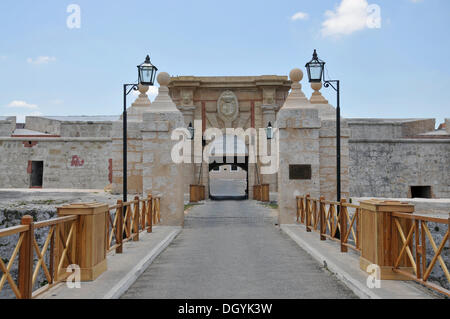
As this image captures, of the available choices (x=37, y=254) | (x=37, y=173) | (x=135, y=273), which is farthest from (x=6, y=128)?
(x=37, y=254)

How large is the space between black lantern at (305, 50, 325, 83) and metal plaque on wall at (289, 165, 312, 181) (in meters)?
2.71

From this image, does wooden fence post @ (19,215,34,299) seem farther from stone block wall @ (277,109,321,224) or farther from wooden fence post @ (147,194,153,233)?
stone block wall @ (277,109,321,224)

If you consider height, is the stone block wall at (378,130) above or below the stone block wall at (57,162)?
above

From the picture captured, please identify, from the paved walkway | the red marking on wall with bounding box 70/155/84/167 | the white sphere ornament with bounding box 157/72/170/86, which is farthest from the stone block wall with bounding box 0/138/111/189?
the paved walkway

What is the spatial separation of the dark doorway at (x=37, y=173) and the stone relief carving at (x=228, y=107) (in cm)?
1254

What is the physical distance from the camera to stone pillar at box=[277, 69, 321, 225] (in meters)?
12.5

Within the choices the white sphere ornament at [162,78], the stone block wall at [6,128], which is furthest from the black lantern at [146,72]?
the stone block wall at [6,128]

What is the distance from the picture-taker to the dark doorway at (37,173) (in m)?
26.5

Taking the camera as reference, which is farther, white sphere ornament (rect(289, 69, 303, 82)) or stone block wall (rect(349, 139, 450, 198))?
stone block wall (rect(349, 139, 450, 198))

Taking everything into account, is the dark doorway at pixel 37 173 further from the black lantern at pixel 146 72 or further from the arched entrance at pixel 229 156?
the black lantern at pixel 146 72

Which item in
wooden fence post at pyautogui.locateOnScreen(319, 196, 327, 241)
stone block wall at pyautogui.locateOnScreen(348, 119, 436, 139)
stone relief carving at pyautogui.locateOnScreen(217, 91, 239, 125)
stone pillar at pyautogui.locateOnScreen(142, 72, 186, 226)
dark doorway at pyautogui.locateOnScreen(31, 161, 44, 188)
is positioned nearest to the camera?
wooden fence post at pyautogui.locateOnScreen(319, 196, 327, 241)

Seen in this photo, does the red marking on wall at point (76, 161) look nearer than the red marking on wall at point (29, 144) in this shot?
No

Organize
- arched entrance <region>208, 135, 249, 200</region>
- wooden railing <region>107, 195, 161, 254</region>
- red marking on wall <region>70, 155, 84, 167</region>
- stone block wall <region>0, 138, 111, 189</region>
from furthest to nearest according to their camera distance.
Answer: arched entrance <region>208, 135, 249, 200</region> < red marking on wall <region>70, 155, 84, 167</region> < stone block wall <region>0, 138, 111, 189</region> < wooden railing <region>107, 195, 161, 254</region>
